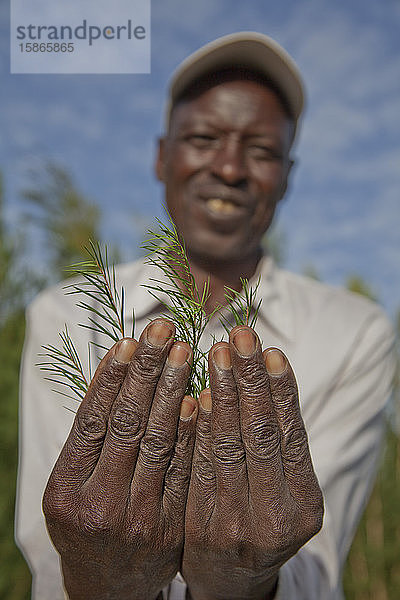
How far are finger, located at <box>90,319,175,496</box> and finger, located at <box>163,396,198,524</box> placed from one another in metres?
0.04

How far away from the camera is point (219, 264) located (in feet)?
4.01

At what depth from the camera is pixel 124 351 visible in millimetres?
536

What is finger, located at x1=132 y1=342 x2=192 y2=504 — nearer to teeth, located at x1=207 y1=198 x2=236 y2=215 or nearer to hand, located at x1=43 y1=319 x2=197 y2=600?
hand, located at x1=43 y1=319 x2=197 y2=600

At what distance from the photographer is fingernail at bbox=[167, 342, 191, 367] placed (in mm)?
532

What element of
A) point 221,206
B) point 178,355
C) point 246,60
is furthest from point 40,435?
point 246,60

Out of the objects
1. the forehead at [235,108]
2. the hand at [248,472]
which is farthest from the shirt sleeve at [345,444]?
the forehead at [235,108]

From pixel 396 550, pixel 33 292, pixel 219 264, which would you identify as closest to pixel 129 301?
pixel 219 264

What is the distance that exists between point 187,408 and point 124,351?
0.09 m

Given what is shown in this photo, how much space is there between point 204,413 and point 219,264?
0.69 metres

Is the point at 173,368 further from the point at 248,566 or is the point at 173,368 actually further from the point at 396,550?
the point at 396,550

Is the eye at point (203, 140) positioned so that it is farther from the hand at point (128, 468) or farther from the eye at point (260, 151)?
the hand at point (128, 468)

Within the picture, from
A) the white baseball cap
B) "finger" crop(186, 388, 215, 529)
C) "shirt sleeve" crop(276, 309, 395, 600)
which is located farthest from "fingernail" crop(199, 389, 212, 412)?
the white baseball cap

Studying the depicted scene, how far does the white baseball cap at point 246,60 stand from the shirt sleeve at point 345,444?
594 mm

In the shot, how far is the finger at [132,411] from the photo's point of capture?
52 centimetres
